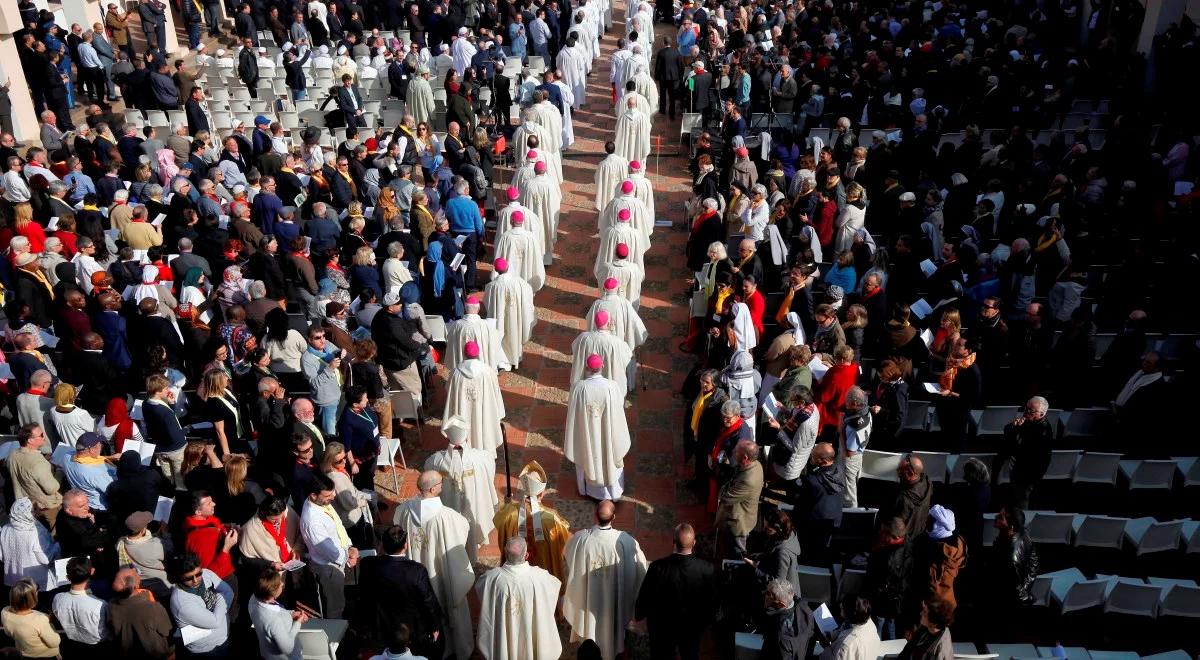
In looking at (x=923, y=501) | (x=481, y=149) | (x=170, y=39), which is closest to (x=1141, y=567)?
(x=923, y=501)

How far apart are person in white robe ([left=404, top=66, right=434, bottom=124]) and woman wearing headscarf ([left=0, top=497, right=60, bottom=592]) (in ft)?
33.3

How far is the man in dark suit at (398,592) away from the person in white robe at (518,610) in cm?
39

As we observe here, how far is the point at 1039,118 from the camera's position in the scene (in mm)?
15086

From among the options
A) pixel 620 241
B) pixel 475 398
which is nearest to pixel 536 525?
pixel 475 398

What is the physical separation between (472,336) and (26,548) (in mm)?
4134

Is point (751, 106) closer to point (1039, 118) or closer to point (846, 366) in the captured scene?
point (1039, 118)

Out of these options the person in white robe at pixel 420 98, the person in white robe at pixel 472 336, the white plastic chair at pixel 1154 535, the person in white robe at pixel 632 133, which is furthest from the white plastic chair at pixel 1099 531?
the person in white robe at pixel 420 98

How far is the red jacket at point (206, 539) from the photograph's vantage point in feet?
22.4

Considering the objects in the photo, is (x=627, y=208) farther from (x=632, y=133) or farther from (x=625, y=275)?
(x=632, y=133)

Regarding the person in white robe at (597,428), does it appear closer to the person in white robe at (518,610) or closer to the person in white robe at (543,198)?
the person in white robe at (518,610)

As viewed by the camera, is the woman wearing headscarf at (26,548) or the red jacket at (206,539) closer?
the red jacket at (206,539)

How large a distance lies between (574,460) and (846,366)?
8.44ft

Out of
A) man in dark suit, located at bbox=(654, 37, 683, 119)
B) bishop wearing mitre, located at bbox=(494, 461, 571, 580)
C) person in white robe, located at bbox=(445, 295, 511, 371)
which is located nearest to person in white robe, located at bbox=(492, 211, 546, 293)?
person in white robe, located at bbox=(445, 295, 511, 371)

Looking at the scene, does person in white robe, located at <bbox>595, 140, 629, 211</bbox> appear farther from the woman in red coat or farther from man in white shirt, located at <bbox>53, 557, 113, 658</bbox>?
man in white shirt, located at <bbox>53, 557, 113, 658</bbox>
